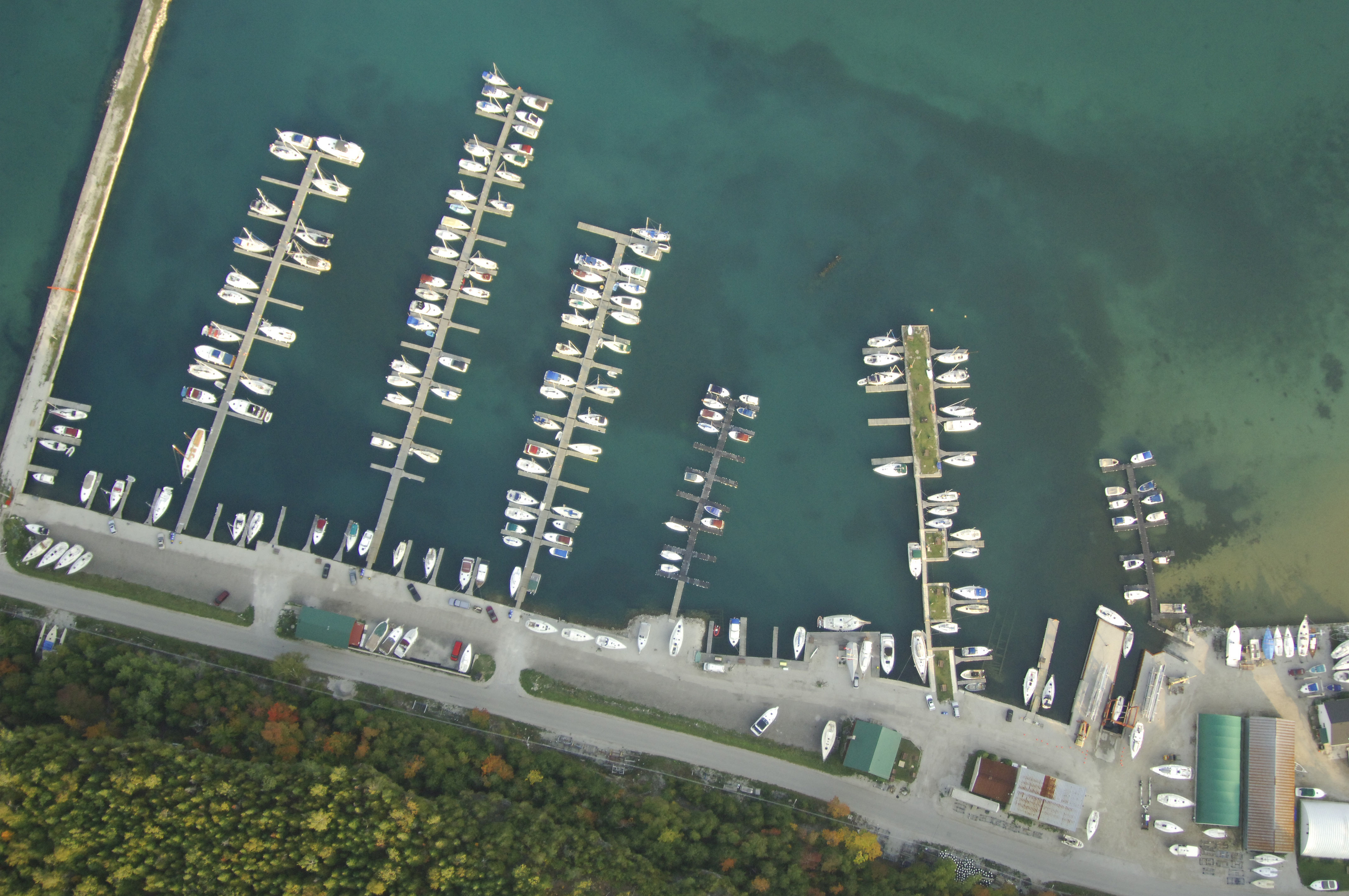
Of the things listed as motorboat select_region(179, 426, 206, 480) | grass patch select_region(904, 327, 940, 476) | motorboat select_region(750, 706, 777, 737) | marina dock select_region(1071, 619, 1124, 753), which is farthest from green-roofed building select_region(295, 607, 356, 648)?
marina dock select_region(1071, 619, 1124, 753)

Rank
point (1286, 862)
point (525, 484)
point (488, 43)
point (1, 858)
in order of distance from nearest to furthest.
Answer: point (1, 858) → point (1286, 862) → point (525, 484) → point (488, 43)

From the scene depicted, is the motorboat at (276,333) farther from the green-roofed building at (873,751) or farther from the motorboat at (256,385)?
the green-roofed building at (873,751)

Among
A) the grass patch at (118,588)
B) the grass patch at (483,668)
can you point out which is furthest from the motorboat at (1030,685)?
the grass patch at (118,588)

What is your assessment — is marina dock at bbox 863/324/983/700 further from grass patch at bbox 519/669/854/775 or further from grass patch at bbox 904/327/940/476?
grass patch at bbox 519/669/854/775

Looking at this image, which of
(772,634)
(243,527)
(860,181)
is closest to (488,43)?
(860,181)

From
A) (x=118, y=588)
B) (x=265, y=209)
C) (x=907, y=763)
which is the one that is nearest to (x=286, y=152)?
(x=265, y=209)

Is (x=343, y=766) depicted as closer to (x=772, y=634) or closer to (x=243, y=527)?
(x=243, y=527)
